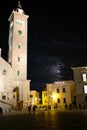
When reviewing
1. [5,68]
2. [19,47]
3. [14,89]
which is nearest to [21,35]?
[19,47]

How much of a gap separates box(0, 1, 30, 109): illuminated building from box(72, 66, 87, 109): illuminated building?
12971 millimetres

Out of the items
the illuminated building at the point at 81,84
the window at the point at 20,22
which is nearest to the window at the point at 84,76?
the illuminated building at the point at 81,84

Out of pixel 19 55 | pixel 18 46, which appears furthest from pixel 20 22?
pixel 19 55

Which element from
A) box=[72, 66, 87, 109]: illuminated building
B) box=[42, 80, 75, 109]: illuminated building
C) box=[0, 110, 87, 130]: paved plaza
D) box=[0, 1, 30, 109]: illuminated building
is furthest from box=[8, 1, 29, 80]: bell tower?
box=[0, 110, 87, 130]: paved plaza

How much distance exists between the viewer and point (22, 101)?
152ft

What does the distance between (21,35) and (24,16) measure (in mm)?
6856

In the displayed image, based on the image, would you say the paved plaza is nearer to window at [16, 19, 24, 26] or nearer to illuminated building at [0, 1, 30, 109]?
illuminated building at [0, 1, 30, 109]

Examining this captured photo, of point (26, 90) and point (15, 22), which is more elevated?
point (15, 22)

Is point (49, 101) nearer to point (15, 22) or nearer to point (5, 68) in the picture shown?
point (5, 68)

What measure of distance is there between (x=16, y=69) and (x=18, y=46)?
694cm

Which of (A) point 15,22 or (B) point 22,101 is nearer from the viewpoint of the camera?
(B) point 22,101

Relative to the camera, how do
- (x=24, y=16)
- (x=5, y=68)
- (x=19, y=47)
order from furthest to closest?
(x=24, y=16) < (x=19, y=47) < (x=5, y=68)

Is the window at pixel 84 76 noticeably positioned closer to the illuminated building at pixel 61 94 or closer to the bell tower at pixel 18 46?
the illuminated building at pixel 61 94

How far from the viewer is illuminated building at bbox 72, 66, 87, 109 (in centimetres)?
4597
